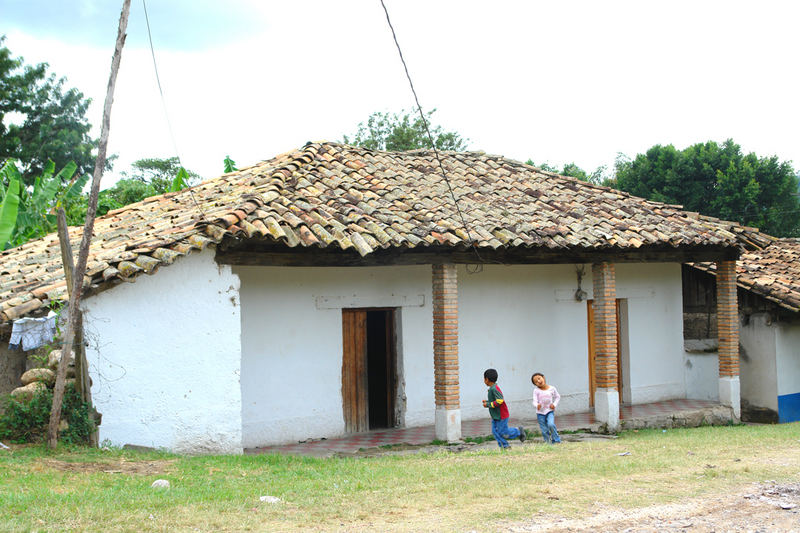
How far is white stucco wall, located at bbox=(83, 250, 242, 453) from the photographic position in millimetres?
8750

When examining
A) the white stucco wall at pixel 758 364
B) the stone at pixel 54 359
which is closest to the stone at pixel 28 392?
the stone at pixel 54 359

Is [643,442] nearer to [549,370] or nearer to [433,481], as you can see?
[549,370]

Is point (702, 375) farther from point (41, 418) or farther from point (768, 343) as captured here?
point (41, 418)

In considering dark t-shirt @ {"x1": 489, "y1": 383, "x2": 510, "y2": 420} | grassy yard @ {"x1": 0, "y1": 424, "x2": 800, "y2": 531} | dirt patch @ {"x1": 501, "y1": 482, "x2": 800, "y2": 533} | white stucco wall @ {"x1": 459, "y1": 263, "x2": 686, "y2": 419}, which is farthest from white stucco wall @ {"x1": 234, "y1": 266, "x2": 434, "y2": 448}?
dirt patch @ {"x1": 501, "y1": 482, "x2": 800, "y2": 533}

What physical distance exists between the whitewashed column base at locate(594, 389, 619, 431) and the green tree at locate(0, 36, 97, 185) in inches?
1005

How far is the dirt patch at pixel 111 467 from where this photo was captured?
7.48 m

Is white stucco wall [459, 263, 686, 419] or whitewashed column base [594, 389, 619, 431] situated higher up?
white stucco wall [459, 263, 686, 419]

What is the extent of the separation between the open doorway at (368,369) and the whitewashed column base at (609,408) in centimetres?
342

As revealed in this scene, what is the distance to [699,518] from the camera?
5887 millimetres

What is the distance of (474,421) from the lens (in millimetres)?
12648

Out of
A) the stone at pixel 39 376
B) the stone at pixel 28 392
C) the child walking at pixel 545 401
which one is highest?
the stone at pixel 39 376

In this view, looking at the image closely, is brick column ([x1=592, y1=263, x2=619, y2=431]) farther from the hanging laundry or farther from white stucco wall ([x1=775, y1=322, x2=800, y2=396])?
the hanging laundry

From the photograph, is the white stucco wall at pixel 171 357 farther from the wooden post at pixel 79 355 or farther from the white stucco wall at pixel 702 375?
the white stucco wall at pixel 702 375

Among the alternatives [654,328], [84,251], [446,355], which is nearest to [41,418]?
[84,251]
